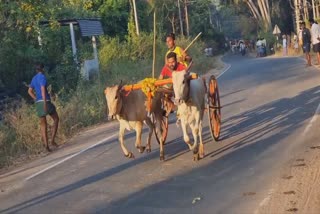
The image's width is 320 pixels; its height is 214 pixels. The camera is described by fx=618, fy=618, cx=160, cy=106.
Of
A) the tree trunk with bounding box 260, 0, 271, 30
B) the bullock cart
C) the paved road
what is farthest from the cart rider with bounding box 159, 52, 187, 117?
the tree trunk with bounding box 260, 0, 271, 30

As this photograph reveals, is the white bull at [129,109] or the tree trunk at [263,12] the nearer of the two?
the white bull at [129,109]

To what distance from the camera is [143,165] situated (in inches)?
420

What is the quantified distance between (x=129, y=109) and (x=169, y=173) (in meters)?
1.52

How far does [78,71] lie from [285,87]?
24.6 feet

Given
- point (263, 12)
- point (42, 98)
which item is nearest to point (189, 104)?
point (42, 98)

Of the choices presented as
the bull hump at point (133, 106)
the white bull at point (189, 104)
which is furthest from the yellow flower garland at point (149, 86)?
the white bull at point (189, 104)

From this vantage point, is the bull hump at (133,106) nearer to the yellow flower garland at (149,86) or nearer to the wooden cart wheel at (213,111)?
the yellow flower garland at (149,86)

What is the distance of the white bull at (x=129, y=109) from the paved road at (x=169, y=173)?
51 cm

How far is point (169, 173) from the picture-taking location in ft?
32.4

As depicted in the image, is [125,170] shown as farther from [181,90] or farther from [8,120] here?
[8,120]

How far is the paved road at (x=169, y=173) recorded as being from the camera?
831cm

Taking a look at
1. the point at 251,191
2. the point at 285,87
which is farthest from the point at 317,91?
the point at 251,191

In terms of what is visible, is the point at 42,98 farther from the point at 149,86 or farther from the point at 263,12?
the point at 263,12

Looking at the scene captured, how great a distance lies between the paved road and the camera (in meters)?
8.31
